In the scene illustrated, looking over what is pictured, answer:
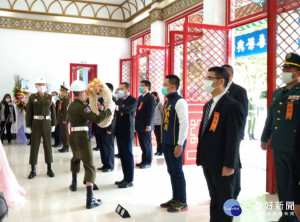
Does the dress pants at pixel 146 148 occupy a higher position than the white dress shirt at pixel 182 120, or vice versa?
Answer: the white dress shirt at pixel 182 120

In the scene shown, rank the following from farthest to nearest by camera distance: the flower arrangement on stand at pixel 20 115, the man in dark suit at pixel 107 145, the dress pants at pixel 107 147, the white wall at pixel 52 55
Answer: the white wall at pixel 52 55, the flower arrangement on stand at pixel 20 115, the dress pants at pixel 107 147, the man in dark suit at pixel 107 145

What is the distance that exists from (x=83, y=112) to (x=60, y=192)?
3.83 ft

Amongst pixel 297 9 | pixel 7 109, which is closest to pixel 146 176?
pixel 297 9

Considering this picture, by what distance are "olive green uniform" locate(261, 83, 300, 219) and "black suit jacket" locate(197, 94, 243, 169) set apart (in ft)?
2.09

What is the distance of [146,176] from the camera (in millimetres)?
4590

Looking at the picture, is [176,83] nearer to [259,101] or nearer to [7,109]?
[7,109]

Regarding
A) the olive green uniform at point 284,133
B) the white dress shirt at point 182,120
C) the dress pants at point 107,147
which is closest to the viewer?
the olive green uniform at point 284,133

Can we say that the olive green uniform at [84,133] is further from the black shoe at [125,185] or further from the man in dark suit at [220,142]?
the man in dark suit at [220,142]

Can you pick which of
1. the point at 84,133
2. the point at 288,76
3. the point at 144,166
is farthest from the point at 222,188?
the point at 144,166

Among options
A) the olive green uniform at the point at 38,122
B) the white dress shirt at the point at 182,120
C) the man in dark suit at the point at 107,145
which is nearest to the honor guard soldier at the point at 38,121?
the olive green uniform at the point at 38,122

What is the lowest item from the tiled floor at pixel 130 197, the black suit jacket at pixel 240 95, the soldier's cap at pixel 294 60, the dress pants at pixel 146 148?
the tiled floor at pixel 130 197

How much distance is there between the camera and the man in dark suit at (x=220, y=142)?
2.06 m

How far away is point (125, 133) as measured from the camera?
13.0 feet

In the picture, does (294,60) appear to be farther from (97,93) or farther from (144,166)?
(144,166)
